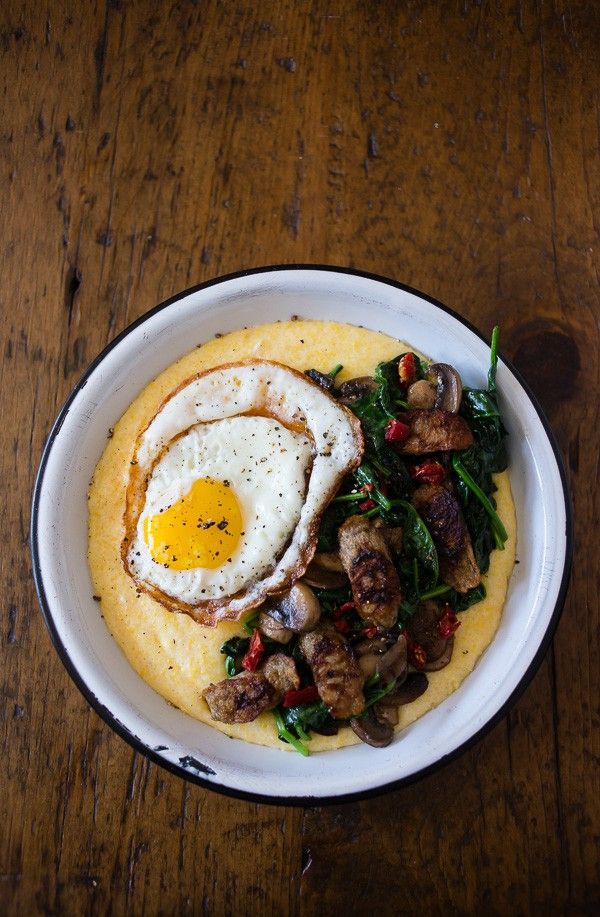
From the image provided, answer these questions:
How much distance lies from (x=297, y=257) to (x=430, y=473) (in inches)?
63.1

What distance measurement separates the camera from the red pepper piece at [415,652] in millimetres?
4023

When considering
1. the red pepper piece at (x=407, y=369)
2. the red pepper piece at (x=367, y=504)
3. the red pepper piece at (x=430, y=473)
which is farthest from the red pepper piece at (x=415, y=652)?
the red pepper piece at (x=407, y=369)

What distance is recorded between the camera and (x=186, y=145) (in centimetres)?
475

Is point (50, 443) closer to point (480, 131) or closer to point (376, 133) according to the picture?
point (376, 133)

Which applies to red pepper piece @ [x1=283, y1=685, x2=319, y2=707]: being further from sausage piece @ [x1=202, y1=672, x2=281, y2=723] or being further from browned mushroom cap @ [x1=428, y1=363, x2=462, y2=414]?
browned mushroom cap @ [x1=428, y1=363, x2=462, y2=414]

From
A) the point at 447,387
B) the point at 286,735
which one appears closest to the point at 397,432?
the point at 447,387

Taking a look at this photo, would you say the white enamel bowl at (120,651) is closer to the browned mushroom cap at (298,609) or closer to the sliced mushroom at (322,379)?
the sliced mushroom at (322,379)

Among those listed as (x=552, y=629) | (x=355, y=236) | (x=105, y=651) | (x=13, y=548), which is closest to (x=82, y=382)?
(x=13, y=548)

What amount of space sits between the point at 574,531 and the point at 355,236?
2.23 m

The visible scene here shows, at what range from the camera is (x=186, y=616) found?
4.20 meters

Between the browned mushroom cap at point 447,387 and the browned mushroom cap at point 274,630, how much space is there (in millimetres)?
1470

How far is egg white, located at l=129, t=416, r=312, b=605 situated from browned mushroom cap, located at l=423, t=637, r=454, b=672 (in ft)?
3.31

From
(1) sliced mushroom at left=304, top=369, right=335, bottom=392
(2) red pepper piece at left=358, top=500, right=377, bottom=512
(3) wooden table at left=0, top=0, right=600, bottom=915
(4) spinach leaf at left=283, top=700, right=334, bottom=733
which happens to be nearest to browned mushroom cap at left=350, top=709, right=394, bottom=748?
(4) spinach leaf at left=283, top=700, right=334, bottom=733

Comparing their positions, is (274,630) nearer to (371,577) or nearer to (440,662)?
(371,577)
